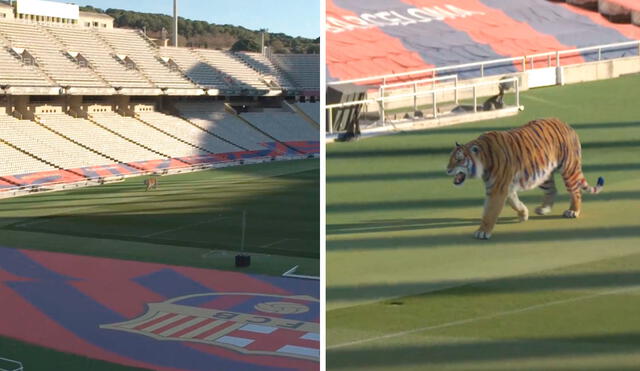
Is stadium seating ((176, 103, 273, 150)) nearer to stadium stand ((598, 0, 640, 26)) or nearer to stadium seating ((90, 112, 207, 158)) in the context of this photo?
stadium seating ((90, 112, 207, 158))

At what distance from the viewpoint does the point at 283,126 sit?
1196 inches

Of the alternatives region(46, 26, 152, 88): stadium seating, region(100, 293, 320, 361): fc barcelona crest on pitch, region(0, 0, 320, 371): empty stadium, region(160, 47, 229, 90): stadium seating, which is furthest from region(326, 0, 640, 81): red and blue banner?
region(160, 47, 229, 90): stadium seating

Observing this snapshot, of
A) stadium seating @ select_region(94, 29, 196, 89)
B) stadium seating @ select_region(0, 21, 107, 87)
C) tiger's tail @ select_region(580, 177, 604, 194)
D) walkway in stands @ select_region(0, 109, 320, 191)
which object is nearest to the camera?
tiger's tail @ select_region(580, 177, 604, 194)

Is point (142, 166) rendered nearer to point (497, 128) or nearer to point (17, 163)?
Answer: point (17, 163)

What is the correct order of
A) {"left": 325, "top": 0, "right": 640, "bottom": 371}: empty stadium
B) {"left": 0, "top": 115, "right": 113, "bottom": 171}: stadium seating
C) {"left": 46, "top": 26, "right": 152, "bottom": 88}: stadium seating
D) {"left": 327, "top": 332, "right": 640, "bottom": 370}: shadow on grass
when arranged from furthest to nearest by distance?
{"left": 46, "top": 26, "right": 152, "bottom": 88}: stadium seating → {"left": 0, "top": 115, "right": 113, "bottom": 171}: stadium seating → {"left": 325, "top": 0, "right": 640, "bottom": 371}: empty stadium → {"left": 327, "top": 332, "right": 640, "bottom": 370}: shadow on grass

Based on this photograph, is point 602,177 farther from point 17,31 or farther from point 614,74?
point 17,31

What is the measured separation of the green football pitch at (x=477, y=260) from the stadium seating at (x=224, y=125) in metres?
24.1

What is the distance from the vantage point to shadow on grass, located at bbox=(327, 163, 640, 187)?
11.1 feet

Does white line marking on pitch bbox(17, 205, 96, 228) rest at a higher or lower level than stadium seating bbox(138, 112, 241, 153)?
lower

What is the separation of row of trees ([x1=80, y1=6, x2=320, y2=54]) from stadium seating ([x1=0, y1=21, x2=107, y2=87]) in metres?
4.19

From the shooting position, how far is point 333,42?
4.10m

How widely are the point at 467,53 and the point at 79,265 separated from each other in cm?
807

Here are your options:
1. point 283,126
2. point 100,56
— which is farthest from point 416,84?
point 283,126

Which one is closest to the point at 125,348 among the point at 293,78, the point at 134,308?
the point at 134,308
